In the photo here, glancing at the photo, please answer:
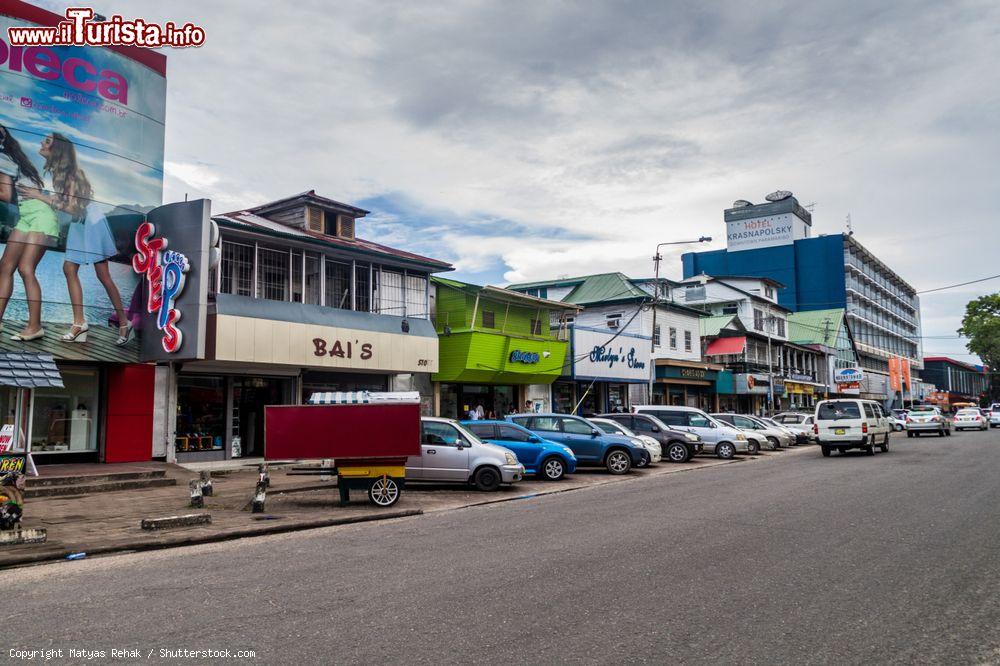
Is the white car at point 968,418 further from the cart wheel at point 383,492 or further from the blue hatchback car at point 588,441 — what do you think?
the cart wheel at point 383,492

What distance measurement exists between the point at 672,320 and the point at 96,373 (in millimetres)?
32893

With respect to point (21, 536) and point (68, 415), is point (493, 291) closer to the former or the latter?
point (68, 415)

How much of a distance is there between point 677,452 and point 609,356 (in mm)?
12681

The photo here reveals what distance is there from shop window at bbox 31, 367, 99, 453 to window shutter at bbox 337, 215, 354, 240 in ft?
31.7

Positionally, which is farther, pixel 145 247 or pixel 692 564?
pixel 145 247

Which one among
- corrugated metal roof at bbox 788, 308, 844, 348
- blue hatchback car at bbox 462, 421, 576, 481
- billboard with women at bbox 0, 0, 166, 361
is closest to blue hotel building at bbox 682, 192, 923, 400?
corrugated metal roof at bbox 788, 308, 844, 348

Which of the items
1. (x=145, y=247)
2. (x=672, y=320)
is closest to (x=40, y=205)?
(x=145, y=247)

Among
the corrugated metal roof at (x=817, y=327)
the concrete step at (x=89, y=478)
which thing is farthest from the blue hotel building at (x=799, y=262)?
the concrete step at (x=89, y=478)

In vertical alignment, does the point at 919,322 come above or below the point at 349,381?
above

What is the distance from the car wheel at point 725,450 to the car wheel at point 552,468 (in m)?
10.4

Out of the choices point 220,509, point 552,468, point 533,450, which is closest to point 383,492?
point 220,509

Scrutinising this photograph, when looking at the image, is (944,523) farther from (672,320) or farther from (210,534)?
(672,320)

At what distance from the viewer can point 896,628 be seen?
5.85m

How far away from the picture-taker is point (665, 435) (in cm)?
2509
